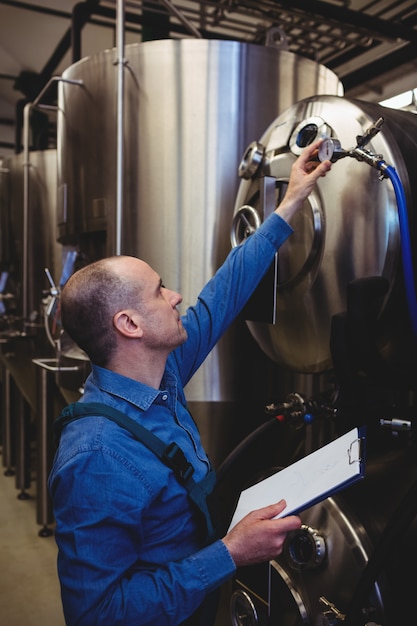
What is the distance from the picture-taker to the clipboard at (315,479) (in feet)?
2.60

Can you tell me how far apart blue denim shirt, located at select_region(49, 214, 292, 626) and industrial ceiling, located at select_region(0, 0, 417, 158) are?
1.36m

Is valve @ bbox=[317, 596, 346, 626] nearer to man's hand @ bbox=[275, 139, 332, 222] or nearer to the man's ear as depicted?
the man's ear

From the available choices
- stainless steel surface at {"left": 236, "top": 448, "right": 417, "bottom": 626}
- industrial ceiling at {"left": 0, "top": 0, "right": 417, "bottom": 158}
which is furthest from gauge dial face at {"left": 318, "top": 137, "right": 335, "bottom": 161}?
industrial ceiling at {"left": 0, "top": 0, "right": 417, "bottom": 158}

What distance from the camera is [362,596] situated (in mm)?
923

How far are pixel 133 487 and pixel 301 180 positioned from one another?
698 millimetres

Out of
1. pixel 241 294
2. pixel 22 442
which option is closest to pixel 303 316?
pixel 241 294

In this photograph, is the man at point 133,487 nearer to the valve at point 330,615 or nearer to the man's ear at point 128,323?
the man's ear at point 128,323

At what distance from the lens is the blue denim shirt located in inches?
31.5

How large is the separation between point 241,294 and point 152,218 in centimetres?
65

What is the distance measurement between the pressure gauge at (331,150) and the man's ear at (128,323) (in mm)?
489

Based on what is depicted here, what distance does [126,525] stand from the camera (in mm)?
834

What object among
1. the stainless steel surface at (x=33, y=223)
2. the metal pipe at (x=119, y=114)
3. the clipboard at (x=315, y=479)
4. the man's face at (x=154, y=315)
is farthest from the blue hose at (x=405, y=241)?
the stainless steel surface at (x=33, y=223)

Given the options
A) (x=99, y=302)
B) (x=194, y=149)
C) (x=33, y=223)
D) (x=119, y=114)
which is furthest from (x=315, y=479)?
(x=33, y=223)

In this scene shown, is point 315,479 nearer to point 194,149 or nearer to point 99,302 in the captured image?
point 99,302
